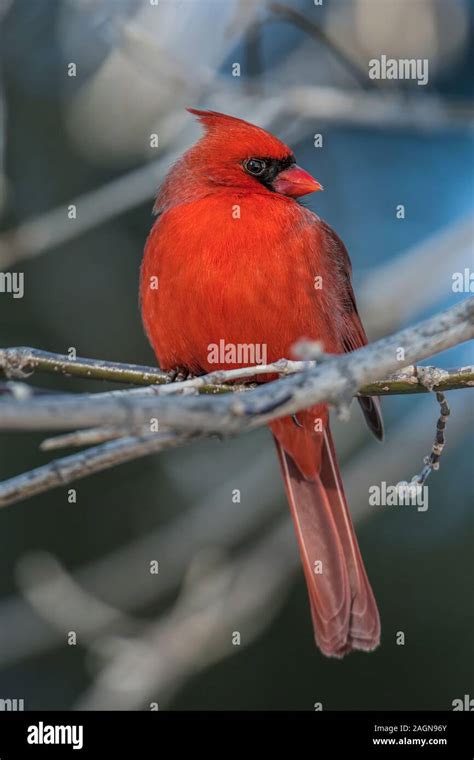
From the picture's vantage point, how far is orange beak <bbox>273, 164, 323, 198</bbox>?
312 cm

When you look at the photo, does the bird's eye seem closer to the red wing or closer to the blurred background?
the red wing

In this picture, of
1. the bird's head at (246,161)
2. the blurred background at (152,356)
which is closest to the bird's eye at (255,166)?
the bird's head at (246,161)

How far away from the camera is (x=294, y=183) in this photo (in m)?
3.12

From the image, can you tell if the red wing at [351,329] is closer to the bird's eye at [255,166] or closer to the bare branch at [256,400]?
the bird's eye at [255,166]

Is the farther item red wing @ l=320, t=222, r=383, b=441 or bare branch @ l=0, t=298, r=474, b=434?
red wing @ l=320, t=222, r=383, b=441

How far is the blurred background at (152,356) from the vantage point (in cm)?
333

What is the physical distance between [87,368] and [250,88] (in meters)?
1.58

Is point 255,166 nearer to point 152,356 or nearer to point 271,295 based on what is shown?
point 271,295

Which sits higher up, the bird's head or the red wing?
the bird's head

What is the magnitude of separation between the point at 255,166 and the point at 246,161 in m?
0.03

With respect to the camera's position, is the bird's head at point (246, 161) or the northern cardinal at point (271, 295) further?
the bird's head at point (246, 161)

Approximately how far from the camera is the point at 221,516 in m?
3.58

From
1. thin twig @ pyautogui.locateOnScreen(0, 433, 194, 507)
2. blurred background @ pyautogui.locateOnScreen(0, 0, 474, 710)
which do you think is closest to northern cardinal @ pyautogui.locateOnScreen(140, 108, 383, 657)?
blurred background @ pyautogui.locateOnScreen(0, 0, 474, 710)

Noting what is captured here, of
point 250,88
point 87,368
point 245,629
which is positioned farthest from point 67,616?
point 250,88
